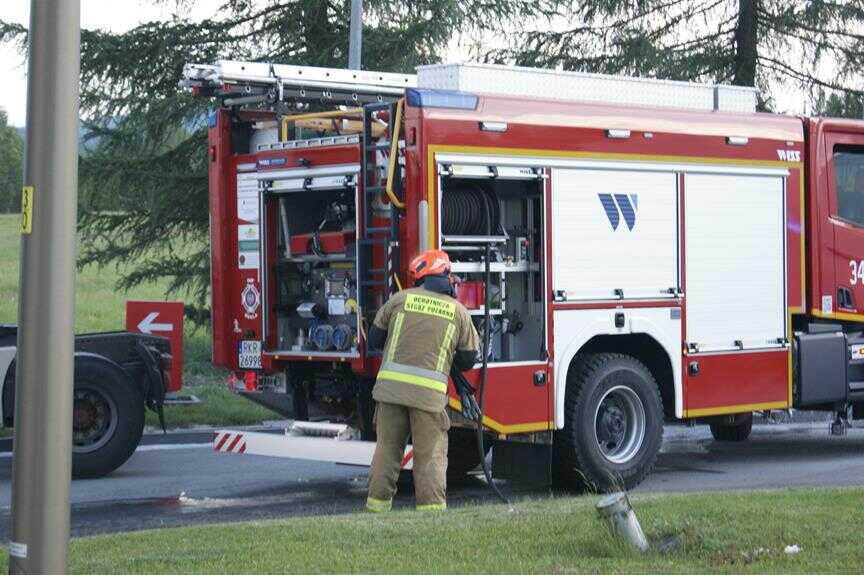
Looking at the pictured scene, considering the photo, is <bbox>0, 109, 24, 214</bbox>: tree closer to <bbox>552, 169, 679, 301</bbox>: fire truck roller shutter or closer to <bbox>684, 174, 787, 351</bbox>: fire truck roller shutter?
<bbox>684, 174, 787, 351</bbox>: fire truck roller shutter

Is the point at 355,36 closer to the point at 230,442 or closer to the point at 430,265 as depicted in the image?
the point at 230,442

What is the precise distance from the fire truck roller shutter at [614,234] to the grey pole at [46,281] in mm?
5569

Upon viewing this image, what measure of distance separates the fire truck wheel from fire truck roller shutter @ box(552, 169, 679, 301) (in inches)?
59.0

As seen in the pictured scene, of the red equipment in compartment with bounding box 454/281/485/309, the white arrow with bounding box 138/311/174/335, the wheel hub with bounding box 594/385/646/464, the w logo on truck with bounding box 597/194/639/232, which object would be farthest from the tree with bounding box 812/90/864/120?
the red equipment in compartment with bounding box 454/281/485/309

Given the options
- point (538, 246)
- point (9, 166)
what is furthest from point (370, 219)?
point (9, 166)

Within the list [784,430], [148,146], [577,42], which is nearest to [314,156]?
[784,430]

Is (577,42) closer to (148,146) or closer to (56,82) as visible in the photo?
(148,146)

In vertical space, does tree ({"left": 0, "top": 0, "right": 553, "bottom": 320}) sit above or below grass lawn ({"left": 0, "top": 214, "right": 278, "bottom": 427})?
above

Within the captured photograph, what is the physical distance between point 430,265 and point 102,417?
13.0 feet

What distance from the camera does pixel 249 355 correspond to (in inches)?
458

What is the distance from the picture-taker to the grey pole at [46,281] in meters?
5.86

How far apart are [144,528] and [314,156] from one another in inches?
117

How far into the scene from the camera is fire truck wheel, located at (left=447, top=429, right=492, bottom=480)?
11.8 meters

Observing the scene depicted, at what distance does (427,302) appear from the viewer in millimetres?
9633
